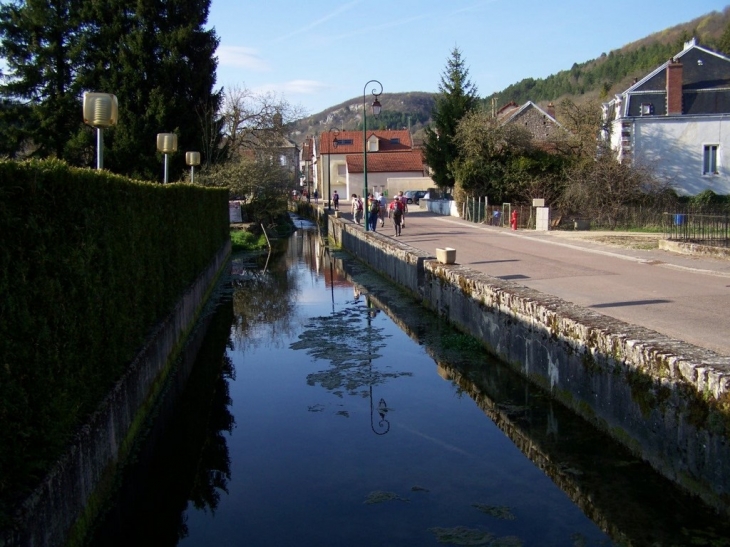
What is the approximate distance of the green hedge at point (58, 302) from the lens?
164 inches

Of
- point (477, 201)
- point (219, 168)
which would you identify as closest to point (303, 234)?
point (219, 168)

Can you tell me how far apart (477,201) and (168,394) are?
31.6 meters

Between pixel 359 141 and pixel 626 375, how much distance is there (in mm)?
82950

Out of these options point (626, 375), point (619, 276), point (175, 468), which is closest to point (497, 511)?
point (626, 375)

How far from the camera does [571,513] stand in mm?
5570

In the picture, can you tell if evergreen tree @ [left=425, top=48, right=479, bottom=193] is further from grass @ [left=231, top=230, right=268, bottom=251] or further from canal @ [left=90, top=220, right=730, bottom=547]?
canal @ [left=90, top=220, right=730, bottom=547]

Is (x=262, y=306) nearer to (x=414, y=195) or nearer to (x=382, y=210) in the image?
(x=382, y=210)

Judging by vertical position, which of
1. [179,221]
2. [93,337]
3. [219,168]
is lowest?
[93,337]

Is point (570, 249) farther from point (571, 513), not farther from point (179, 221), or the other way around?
point (571, 513)

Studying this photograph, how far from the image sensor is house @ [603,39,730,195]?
38.0m

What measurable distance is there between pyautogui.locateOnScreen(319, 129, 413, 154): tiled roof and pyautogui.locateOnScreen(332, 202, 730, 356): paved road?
181ft

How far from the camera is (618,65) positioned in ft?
328

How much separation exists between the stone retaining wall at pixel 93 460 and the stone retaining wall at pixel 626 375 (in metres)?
4.52

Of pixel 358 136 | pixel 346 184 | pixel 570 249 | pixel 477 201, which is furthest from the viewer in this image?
pixel 358 136
